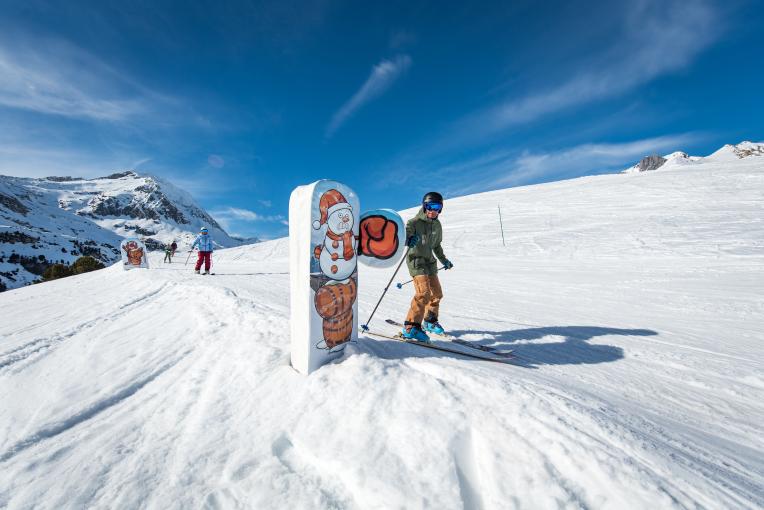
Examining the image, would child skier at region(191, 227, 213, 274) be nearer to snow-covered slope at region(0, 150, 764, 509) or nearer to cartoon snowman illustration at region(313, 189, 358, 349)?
snow-covered slope at region(0, 150, 764, 509)

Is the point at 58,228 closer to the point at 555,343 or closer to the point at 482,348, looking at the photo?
the point at 482,348

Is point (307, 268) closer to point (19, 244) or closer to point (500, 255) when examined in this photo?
point (500, 255)

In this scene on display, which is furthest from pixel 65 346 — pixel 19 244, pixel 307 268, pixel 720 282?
pixel 19 244

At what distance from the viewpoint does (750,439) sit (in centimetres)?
226

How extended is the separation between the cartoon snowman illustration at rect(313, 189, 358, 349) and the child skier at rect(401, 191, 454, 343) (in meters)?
1.17

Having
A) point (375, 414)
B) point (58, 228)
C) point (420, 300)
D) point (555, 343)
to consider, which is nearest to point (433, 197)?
point (420, 300)

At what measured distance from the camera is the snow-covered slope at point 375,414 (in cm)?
150

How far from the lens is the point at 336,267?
2.83 metres

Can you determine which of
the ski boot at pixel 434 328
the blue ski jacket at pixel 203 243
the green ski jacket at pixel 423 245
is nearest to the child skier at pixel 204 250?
the blue ski jacket at pixel 203 243

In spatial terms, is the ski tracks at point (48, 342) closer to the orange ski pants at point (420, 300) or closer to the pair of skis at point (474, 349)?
the pair of skis at point (474, 349)

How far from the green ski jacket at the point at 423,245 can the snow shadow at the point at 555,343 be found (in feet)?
4.14

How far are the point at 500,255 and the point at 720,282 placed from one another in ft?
30.1

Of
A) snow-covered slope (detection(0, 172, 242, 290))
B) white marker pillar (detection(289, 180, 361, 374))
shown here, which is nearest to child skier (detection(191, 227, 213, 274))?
white marker pillar (detection(289, 180, 361, 374))

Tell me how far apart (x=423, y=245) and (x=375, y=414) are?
8.52 feet
